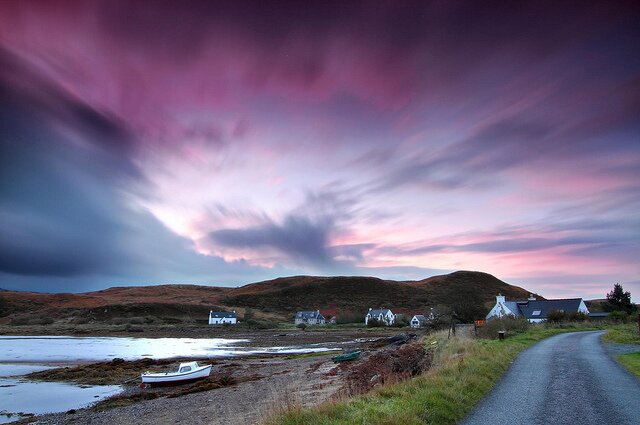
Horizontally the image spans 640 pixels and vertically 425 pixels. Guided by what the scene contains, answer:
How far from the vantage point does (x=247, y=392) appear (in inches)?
1094

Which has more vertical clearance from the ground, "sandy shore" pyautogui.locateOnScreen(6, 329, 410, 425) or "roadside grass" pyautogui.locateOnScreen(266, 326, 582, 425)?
"roadside grass" pyautogui.locateOnScreen(266, 326, 582, 425)

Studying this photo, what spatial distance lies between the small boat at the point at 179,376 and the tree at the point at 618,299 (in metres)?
86.3

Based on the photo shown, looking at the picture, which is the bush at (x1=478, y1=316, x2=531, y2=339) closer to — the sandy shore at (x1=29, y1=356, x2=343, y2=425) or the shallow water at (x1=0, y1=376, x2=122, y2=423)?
the sandy shore at (x1=29, y1=356, x2=343, y2=425)

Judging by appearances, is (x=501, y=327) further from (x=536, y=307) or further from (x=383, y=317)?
(x=383, y=317)

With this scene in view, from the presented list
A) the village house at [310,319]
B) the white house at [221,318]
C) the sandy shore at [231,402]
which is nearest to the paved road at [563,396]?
the sandy shore at [231,402]

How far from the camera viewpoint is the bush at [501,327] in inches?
1734

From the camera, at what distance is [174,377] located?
3291 cm

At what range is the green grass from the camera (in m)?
19.8

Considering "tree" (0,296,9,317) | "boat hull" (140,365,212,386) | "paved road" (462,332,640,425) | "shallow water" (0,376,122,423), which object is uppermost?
"tree" (0,296,9,317)

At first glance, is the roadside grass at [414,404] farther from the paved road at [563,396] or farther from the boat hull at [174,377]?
the boat hull at [174,377]

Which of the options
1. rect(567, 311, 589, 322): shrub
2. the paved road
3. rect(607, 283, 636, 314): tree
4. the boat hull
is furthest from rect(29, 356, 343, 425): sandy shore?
rect(607, 283, 636, 314): tree

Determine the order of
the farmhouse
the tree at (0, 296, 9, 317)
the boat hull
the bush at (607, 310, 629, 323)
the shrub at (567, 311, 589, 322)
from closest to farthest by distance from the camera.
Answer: the boat hull, the bush at (607, 310, 629, 323), the shrub at (567, 311, 589, 322), the farmhouse, the tree at (0, 296, 9, 317)

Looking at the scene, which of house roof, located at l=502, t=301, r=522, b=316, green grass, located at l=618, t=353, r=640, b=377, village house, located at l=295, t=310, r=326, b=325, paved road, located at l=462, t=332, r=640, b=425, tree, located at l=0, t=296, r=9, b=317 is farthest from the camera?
tree, located at l=0, t=296, r=9, b=317

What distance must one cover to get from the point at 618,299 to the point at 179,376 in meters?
90.5
